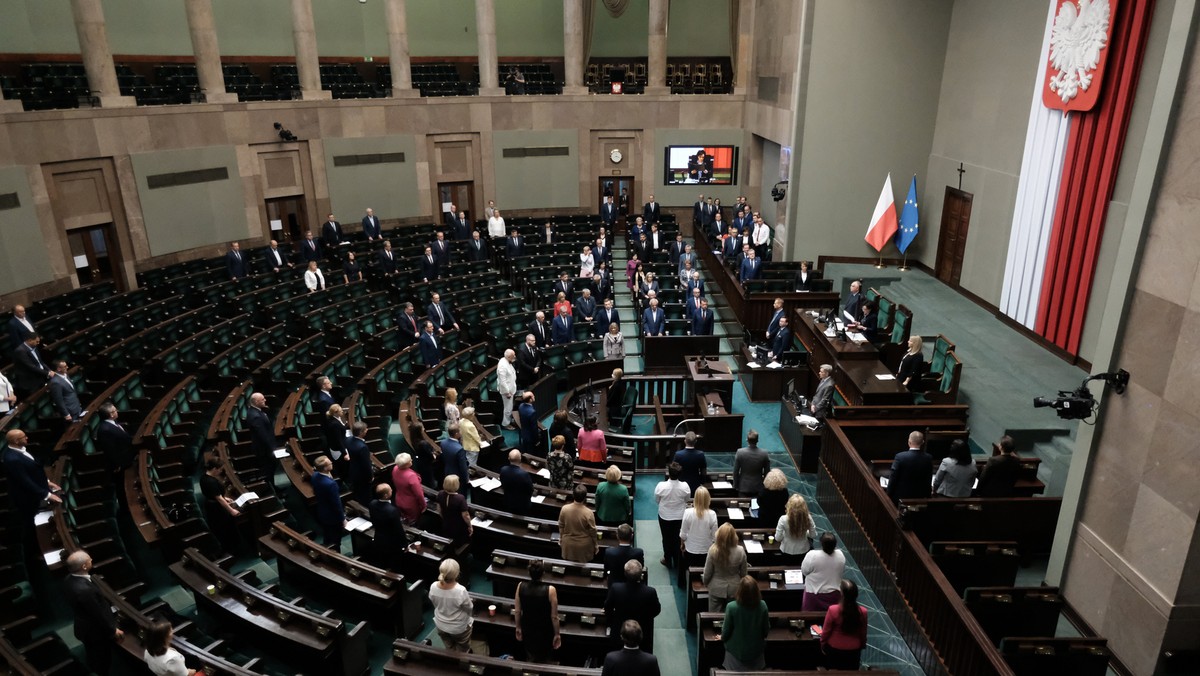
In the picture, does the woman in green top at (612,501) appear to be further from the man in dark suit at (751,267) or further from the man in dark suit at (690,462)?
the man in dark suit at (751,267)

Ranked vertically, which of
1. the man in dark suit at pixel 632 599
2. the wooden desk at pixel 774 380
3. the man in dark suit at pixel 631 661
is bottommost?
the wooden desk at pixel 774 380

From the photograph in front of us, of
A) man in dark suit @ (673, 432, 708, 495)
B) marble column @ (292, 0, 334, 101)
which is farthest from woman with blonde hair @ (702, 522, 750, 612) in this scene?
marble column @ (292, 0, 334, 101)

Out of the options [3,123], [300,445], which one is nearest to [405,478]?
[300,445]

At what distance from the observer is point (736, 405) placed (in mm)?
12461

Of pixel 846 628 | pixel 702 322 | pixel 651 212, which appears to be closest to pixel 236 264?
pixel 702 322

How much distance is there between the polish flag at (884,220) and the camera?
671 inches

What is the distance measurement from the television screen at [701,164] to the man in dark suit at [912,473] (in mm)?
17204

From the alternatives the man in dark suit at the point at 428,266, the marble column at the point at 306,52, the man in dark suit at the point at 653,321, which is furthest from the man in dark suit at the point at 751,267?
the marble column at the point at 306,52

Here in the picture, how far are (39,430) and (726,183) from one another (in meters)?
19.1

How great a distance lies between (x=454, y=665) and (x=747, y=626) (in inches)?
86.0

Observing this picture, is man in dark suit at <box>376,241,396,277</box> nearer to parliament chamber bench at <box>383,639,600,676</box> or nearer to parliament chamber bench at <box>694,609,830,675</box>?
parliament chamber bench at <box>383,639,600,676</box>

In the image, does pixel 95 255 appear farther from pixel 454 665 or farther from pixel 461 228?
pixel 454 665

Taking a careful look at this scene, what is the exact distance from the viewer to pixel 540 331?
13.2 meters

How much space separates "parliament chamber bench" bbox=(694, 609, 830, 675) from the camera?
589 centimetres
